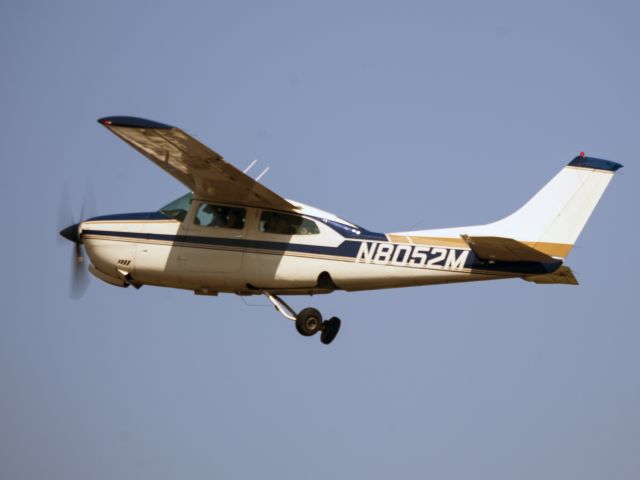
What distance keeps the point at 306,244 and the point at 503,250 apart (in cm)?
300

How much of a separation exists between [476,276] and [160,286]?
16.5 ft

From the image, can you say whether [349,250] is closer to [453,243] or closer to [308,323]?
[308,323]

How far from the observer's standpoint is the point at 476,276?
19.1 m

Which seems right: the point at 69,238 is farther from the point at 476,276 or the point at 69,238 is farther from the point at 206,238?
the point at 476,276

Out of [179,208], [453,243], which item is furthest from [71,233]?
[453,243]

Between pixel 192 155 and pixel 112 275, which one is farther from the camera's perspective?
pixel 112 275

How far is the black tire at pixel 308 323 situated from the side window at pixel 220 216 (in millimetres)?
1664

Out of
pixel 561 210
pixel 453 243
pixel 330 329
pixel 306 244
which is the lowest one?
pixel 330 329

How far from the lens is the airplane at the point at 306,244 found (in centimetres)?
1916

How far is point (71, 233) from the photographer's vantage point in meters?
21.1

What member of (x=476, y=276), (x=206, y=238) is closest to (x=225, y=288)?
(x=206, y=238)

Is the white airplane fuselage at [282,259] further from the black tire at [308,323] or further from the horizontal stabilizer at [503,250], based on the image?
the black tire at [308,323]

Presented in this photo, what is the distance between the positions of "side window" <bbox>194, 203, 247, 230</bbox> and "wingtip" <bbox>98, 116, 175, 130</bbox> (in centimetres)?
231

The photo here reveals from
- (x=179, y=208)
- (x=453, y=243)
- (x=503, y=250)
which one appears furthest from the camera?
(x=179, y=208)
